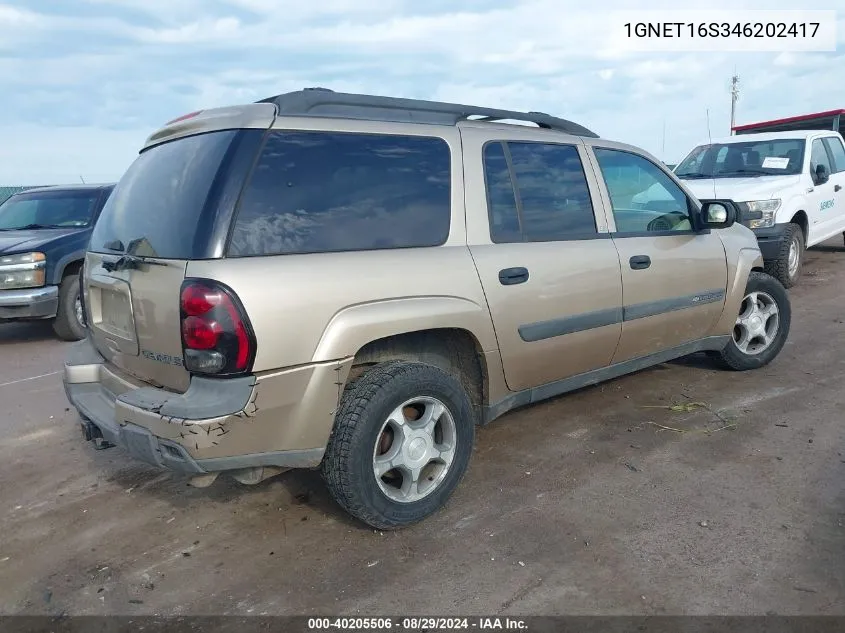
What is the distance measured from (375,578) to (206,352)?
3.64ft

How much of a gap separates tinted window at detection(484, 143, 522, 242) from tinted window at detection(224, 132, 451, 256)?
0.26 metres

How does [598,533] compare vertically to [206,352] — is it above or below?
below

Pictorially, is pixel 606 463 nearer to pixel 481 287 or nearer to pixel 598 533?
pixel 598 533

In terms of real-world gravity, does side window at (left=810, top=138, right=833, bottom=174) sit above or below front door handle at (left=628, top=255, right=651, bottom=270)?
above

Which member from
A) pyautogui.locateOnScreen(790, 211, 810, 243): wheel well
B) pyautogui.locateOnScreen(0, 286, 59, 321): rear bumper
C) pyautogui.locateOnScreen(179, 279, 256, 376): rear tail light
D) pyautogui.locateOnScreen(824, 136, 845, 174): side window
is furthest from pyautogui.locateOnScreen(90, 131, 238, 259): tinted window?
pyautogui.locateOnScreen(824, 136, 845, 174): side window

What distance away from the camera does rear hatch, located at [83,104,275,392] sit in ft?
8.66

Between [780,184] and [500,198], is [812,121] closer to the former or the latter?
[780,184]

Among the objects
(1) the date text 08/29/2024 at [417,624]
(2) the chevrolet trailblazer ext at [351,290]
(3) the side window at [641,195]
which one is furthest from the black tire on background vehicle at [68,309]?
(1) the date text 08/29/2024 at [417,624]

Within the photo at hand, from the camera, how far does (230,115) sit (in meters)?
2.86

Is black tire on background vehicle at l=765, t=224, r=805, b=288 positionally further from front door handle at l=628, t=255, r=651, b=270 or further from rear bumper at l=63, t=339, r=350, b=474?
rear bumper at l=63, t=339, r=350, b=474

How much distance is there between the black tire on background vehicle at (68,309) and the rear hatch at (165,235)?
447 cm

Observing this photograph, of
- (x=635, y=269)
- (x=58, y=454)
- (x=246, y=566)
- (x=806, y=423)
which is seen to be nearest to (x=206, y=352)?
(x=246, y=566)

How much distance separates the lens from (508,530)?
3.04 m

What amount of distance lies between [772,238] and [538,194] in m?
5.39
